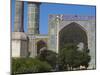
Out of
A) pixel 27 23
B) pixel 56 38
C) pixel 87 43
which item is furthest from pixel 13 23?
pixel 87 43

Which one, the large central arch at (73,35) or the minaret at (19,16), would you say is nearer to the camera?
the minaret at (19,16)

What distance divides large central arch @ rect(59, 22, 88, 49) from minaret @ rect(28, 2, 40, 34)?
0.31m

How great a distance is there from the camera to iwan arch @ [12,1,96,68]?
2.70 meters

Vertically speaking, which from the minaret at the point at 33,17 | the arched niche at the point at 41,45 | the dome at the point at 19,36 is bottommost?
the arched niche at the point at 41,45

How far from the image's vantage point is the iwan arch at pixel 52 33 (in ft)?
8.86

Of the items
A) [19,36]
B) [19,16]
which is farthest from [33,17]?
[19,36]

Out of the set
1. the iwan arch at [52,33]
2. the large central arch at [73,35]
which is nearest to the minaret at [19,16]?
the iwan arch at [52,33]

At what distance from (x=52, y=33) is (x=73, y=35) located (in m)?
0.28

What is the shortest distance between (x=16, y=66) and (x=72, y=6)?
967 millimetres

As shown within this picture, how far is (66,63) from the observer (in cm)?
288

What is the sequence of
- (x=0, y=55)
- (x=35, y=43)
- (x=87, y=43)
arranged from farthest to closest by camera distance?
(x=87, y=43)
(x=35, y=43)
(x=0, y=55)

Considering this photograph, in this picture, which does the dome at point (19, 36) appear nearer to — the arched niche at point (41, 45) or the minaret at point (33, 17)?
the minaret at point (33, 17)

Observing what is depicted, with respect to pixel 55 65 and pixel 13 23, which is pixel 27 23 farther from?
pixel 55 65

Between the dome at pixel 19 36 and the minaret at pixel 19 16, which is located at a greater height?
the minaret at pixel 19 16
